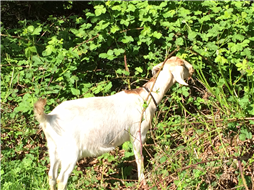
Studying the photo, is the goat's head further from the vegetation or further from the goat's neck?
the vegetation

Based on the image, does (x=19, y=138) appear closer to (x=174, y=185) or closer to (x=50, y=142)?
(x=50, y=142)

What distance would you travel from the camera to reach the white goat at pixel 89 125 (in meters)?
3.02

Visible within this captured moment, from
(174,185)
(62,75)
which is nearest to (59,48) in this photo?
(62,75)

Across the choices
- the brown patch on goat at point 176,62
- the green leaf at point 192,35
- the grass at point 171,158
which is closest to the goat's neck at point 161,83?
the brown patch on goat at point 176,62

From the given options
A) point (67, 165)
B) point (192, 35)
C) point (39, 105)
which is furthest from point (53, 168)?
point (192, 35)

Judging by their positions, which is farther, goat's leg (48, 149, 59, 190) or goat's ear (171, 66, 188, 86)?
goat's ear (171, 66, 188, 86)

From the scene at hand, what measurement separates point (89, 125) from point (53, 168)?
0.54m

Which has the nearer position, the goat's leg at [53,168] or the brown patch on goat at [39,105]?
the brown patch on goat at [39,105]

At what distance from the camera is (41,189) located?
3.34 m

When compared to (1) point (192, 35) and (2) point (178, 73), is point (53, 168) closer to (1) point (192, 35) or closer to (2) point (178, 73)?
(2) point (178, 73)

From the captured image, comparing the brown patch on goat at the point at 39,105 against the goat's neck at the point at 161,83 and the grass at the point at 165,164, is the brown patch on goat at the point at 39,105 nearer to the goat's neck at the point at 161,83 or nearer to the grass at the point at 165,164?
the grass at the point at 165,164

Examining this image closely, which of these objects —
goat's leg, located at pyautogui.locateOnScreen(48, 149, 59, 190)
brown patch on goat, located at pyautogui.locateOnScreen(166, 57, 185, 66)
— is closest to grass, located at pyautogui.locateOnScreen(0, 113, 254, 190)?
goat's leg, located at pyautogui.locateOnScreen(48, 149, 59, 190)

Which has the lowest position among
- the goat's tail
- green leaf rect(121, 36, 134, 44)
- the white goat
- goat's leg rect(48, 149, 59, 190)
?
goat's leg rect(48, 149, 59, 190)

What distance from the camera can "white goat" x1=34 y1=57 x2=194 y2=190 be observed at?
3.02m
